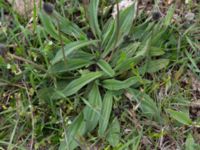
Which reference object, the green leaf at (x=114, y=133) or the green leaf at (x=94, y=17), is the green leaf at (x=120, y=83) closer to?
the green leaf at (x=114, y=133)

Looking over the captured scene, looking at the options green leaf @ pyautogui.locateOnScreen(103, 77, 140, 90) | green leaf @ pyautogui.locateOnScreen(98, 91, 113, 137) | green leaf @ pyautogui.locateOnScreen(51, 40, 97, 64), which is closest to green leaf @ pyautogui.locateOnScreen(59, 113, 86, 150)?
green leaf @ pyautogui.locateOnScreen(98, 91, 113, 137)

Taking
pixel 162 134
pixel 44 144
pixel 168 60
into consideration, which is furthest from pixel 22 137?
pixel 168 60

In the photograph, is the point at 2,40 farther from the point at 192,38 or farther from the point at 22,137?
the point at 192,38

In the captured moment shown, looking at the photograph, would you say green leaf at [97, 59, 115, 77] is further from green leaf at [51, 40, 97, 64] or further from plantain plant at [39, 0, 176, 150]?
green leaf at [51, 40, 97, 64]

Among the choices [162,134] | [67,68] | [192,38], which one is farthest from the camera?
[192,38]

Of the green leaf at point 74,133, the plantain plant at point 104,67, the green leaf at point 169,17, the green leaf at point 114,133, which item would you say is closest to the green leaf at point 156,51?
the plantain plant at point 104,67

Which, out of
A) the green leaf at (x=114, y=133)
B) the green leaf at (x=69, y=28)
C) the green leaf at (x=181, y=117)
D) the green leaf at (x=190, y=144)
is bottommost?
the green leaf at (x=190, y=144)
